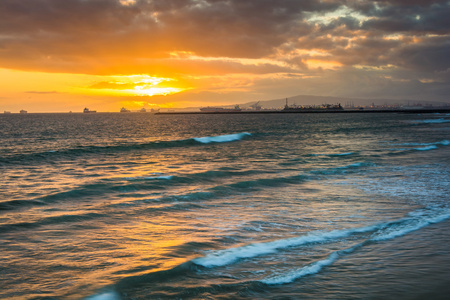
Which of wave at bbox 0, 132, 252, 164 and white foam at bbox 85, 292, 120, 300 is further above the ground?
wave at bbox 0, 132, 252, 164

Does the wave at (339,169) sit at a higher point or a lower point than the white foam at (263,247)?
lower

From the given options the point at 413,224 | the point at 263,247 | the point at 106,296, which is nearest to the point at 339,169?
the point at 413,224

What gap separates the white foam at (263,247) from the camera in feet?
29.8

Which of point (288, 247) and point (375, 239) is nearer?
point (288, 247)

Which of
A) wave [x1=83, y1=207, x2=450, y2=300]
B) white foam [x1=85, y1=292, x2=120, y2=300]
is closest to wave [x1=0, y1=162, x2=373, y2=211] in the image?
wave [x1=83, y1=207, x2=450, y2=300]

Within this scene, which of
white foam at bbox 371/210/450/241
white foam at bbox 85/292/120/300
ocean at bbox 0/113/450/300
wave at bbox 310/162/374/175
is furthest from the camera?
wave at bbox 310/162/374/175

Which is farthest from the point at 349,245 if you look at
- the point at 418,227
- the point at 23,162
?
the point at 23,162

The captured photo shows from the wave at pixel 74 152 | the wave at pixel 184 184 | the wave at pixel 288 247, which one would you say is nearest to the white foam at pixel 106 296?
the wave at pixel 288 247

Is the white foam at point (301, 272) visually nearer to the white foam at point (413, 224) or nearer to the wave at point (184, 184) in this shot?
the white foam at point (413, 224)

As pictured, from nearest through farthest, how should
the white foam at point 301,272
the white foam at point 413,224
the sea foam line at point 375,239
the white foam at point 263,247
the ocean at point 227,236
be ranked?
the ocean at point 227,236 → the white foam at point 301,272 → the sea foam line at point 375,239 → the white foam at point 263,247 → the white foam at point 413,224

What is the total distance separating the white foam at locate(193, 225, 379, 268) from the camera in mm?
9085

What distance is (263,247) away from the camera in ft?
32.8

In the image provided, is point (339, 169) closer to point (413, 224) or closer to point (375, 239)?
point (413, 224)

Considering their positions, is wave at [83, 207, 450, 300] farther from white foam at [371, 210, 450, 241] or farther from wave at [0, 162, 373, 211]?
wave at [0, 162, 373, 211]
